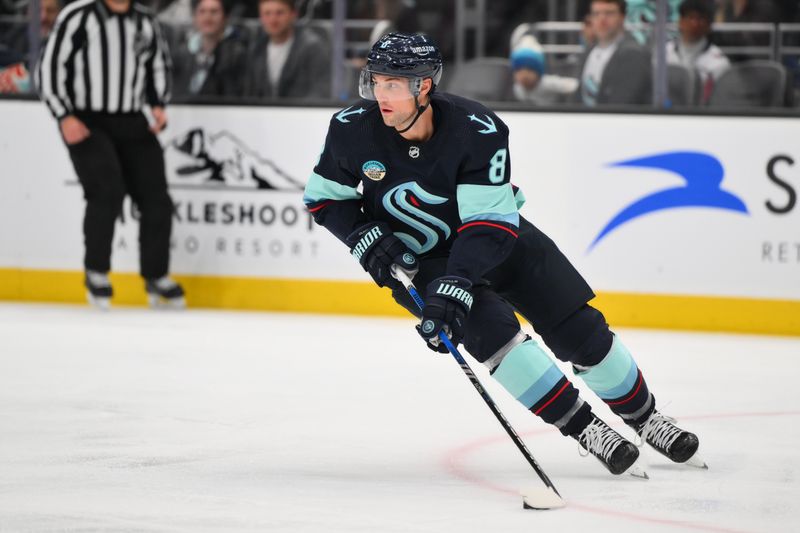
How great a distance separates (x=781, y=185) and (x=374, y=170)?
305cm

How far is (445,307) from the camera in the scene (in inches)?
123

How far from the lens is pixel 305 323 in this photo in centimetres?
623

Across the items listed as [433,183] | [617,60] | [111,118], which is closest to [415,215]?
[433,183]

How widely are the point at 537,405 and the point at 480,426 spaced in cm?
75

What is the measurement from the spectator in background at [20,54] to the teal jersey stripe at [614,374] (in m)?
4.08

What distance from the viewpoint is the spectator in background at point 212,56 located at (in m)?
6.67

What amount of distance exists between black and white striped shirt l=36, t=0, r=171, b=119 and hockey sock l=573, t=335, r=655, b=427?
139 inches

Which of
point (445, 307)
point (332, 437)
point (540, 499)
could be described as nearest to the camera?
point (540, 499)

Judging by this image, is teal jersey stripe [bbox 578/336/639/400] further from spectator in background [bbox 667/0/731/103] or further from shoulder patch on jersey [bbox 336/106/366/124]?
spectator in background [bbox 667/0/731/103]

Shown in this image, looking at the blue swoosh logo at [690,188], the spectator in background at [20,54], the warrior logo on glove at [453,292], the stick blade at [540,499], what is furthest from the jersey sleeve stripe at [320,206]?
the spectator in background at [20,54]

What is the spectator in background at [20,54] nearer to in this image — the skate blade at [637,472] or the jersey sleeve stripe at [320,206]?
the jersey sleeve stripe at [320,206]

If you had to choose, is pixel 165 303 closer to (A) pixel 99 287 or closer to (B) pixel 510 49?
(A) pixel 99 287

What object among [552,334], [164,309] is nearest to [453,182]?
[552,334]

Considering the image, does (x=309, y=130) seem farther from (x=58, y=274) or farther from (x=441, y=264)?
(x=441, y=264)
